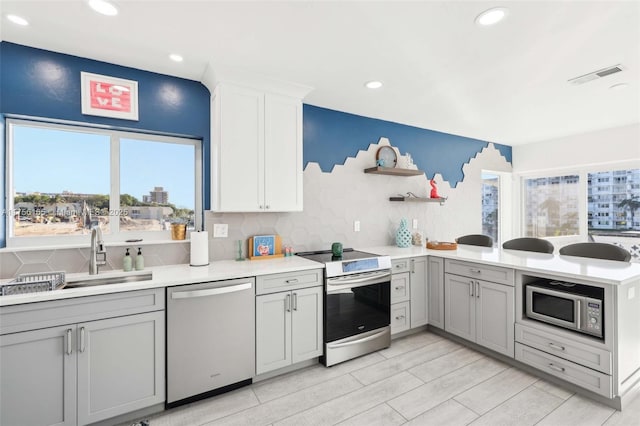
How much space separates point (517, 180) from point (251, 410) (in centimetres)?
544

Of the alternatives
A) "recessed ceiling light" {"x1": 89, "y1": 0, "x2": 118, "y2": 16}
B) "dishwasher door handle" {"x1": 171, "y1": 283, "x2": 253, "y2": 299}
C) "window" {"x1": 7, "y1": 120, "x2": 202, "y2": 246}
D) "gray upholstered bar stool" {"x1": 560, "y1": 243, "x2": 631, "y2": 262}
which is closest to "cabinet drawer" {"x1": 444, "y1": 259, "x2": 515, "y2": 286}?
"gray upholstered bar stool" {"x1": 560, "y1": 243, "x2": 631, "y2": 262}

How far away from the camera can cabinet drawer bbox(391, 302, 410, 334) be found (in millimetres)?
3049

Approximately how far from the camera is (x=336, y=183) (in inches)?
136

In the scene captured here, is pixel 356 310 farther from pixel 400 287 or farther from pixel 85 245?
pixel 85 245

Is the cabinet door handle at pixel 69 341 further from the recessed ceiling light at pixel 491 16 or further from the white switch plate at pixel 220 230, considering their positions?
the recessed ceiling light at pixel 491 16

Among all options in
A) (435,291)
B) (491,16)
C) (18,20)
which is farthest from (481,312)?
(18,20)

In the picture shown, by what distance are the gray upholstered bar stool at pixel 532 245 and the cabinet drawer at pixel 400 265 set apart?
1.28 meters

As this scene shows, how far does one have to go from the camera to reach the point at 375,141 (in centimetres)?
379

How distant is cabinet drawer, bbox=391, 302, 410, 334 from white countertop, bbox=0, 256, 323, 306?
3.47ft

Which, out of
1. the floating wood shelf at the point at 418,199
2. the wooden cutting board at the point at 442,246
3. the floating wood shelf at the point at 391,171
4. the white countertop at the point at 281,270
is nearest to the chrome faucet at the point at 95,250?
the white countertop at the point at 281,270

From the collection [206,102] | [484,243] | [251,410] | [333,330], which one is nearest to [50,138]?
[206,102]

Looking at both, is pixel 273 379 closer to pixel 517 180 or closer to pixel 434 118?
pixel 434 118

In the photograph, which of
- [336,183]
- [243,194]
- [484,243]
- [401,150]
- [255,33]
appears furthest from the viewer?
[401,150]

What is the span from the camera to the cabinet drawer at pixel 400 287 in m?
3.06
